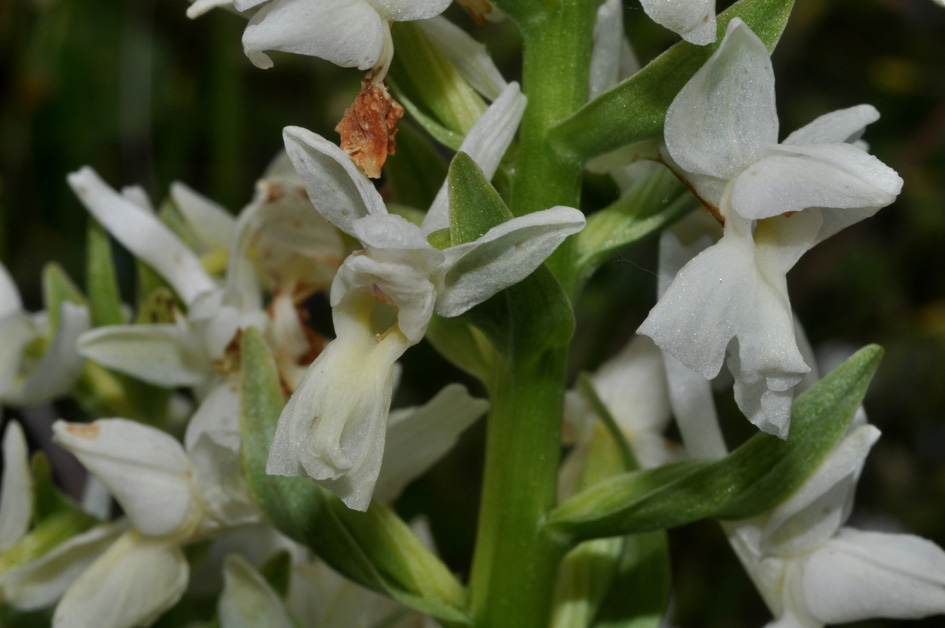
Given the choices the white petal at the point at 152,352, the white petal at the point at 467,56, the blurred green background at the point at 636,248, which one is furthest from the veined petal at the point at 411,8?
the blurred green background at the point at 636,248

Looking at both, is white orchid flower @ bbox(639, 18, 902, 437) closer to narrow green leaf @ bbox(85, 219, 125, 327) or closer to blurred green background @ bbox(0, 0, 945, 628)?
narrow green leaf @ bbox(85, 219, 125, 327)

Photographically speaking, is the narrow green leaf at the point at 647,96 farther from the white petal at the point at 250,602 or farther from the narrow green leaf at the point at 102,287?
the narrow green leaf at the point at 102,287

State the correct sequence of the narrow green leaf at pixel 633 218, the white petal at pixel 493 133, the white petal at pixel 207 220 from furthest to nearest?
the white petal at pixel 207 220 < the narrow green leaf at pixel 633 218 < the white petal at pixel 493 133

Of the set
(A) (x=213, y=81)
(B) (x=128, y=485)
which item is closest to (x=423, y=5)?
(B) (x=128, y=485)

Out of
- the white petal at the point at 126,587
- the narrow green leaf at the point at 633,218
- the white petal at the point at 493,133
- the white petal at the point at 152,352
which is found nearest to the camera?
the white petal at the point at 493,133

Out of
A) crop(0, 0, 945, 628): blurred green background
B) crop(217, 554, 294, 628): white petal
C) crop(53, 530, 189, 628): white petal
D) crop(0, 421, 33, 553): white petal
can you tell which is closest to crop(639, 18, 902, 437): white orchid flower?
crop(217, 554, 294, 628): white petal

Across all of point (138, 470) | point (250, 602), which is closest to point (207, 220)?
point (138, 470)
